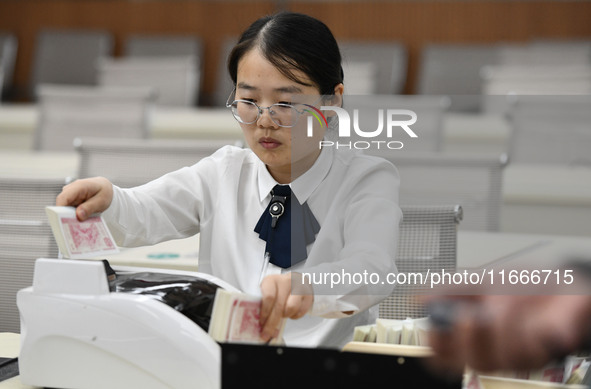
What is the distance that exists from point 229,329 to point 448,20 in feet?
16.9

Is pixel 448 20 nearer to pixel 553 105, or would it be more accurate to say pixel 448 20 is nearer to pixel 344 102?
pixel 553 105

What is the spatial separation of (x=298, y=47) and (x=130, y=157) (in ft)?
4.10

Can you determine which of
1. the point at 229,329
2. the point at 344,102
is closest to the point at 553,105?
the point at 344,102

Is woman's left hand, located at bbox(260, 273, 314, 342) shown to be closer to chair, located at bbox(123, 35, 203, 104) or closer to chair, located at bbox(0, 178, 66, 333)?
chair, located at bbox(0, 178, 66, 333)

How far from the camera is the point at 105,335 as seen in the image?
2.68 ft

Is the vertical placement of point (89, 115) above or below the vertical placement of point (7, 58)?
below

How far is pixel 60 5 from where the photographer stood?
611cm

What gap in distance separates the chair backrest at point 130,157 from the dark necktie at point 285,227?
1066mm

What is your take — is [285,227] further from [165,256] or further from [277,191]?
[165,256]

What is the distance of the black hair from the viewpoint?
1170 millimetres

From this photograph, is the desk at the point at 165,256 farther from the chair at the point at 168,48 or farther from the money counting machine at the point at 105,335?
the chair at the point at 168,48

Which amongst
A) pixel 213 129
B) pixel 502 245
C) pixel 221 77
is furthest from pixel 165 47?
pixel 502 245

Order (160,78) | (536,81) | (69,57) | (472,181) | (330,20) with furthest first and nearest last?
1. (69,57)
2. (330,20)
3. (160,78)
4. (536,81)
5. (472,181)

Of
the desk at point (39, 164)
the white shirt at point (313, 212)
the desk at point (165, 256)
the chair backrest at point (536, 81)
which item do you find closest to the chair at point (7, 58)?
the desk at point (39, 164)
